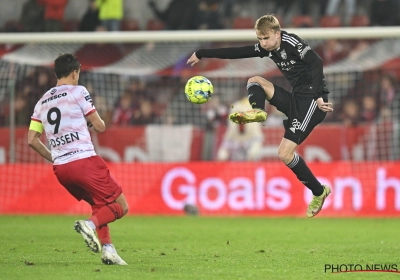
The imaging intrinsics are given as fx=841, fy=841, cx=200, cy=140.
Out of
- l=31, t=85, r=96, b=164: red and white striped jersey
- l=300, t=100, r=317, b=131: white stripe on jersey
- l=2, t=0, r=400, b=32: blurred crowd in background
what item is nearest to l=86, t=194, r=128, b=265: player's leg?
l=31, t=85, r=96, b=164: red and white striped jersey

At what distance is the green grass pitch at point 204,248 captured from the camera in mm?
7543

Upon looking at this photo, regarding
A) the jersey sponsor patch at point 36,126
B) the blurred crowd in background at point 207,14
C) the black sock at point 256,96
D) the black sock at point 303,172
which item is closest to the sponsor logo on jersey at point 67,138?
the jersey sponsor patch at point 36,126

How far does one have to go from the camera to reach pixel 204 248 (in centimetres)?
994

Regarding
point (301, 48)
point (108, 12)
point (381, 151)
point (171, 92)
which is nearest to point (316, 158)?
point (381, 151)

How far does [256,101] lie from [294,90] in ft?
1.88

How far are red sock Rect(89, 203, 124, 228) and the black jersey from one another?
2.35m

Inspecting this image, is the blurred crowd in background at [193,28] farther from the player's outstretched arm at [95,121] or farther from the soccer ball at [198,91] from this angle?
the player's outstretched arm at [95,121]

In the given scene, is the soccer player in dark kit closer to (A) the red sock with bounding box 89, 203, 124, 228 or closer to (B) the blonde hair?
(B) the blonde hair

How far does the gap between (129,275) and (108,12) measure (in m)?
11.8

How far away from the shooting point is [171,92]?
60.8 ft

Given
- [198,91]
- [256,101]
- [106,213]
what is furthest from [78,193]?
[256,101]

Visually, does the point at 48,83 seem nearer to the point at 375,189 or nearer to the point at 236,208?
the point at 236,208

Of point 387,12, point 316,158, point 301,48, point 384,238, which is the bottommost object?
point 384,238

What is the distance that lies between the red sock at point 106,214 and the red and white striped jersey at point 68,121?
0.52m
